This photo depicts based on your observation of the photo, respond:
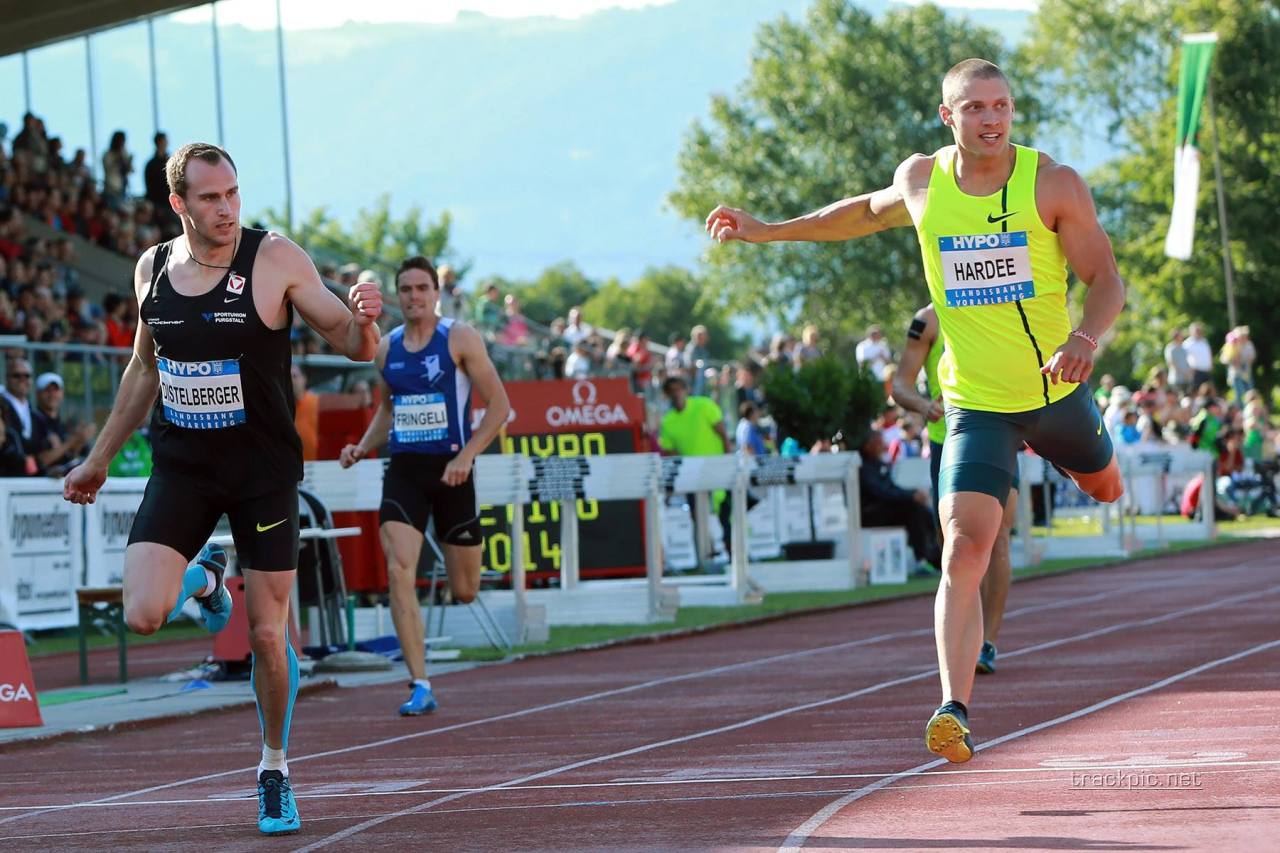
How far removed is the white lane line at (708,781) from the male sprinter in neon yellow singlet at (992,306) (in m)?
0.59

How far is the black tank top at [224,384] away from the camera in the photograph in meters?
7.25

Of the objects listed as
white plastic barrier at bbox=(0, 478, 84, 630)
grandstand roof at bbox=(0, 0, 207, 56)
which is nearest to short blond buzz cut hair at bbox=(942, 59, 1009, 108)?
white plastic barrier at bbox=(0, 478, 84, 630)

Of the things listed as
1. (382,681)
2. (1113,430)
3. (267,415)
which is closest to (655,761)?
(267,415)

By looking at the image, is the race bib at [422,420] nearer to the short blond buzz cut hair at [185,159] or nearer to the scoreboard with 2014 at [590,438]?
the short blond buzz cut hair at [185,159]

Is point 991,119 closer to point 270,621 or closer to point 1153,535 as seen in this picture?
point 270,621

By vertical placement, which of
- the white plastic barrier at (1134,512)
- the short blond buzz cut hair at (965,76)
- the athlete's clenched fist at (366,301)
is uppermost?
the short blond buzz cut hair at (965,76)

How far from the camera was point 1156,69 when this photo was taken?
3314 inches

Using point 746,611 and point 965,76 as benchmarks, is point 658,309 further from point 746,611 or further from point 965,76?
point 965,76

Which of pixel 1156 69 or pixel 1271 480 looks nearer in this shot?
pixel 1271 480

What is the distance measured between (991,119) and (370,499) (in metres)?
8.63

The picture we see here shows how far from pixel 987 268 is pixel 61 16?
21.3 metres

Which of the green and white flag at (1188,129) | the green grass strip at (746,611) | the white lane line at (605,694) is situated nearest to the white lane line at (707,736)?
the white lane line at (605,694)

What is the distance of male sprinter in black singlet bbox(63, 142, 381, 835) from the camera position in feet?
23.6

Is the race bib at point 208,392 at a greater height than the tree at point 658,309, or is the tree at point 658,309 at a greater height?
the tree at point 658,309
